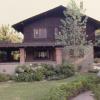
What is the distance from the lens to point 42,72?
34.2 m

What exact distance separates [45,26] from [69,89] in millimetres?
24378

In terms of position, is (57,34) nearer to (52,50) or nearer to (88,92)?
(52,50)

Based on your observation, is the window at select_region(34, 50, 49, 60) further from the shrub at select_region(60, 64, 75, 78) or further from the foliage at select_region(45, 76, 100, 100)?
the foliage at select_region(45, 76, 100, 100)

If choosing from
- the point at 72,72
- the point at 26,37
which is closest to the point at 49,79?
the point at 72,72

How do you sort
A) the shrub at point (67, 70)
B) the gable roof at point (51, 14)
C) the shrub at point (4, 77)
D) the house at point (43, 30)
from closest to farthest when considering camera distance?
the shrub at point (4, 77) < the shrub at point (67, 70) < the gable roof at point (51, 14) < the house at point (43, 30)

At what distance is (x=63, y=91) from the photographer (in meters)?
19.4

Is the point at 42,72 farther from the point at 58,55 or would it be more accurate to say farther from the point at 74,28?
the point at 74,28

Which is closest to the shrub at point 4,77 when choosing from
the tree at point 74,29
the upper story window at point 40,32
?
the tree at point 74,29

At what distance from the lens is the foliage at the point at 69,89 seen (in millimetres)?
18000

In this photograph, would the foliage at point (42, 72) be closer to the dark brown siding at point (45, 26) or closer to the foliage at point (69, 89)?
the foliage at point (69, 89)

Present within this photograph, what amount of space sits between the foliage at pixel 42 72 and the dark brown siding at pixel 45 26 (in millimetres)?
9022

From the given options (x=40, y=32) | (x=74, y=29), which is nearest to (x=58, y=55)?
(x=74, y=29)

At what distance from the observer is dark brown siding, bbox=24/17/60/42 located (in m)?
44.0

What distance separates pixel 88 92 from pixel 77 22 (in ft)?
59.8
